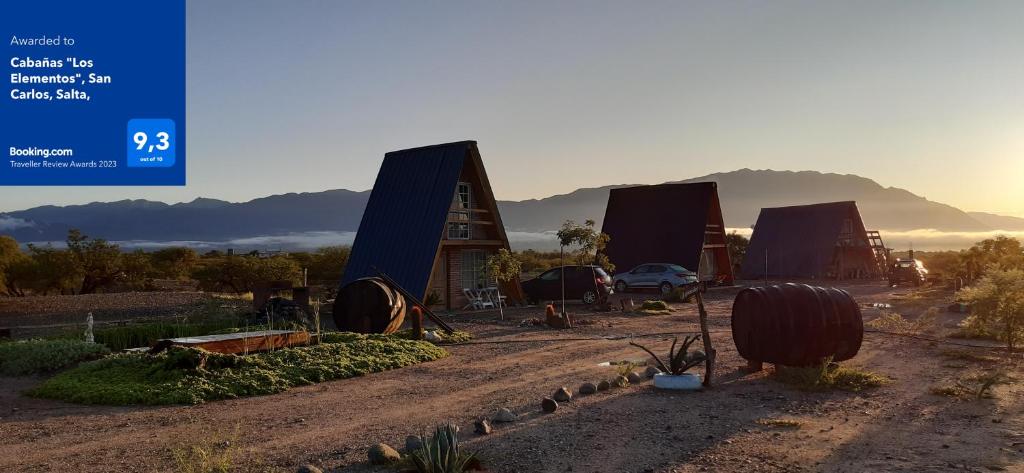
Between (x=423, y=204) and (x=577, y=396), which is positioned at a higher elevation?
(x=423, y=204)

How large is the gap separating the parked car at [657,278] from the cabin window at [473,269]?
996 centimetres

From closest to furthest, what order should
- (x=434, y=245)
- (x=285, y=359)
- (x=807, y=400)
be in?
1. (x=807, y=400)
2. (x=285, y=359)
3. (x=434, y=245)

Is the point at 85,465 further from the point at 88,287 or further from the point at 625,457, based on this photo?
the point at 88,287

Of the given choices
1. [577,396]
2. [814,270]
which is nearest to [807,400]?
[577,396]

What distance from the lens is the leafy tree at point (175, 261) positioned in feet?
138

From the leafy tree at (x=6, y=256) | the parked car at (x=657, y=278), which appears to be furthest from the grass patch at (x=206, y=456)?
the leafy tree at (x=6, y=256)

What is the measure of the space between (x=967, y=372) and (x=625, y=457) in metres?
7.95

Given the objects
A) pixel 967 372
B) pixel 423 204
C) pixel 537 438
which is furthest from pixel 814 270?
pixel 537 438

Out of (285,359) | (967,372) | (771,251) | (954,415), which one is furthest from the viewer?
(771,251)

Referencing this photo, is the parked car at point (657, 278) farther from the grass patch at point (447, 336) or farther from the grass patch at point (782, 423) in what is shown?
the grass patch at point (782, 423)

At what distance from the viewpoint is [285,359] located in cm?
1254

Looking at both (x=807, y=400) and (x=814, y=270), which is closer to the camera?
(x=807, y=400)

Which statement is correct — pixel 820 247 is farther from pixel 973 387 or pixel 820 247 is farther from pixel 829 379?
pixel 829 379

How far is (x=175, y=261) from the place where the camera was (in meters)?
43.0
